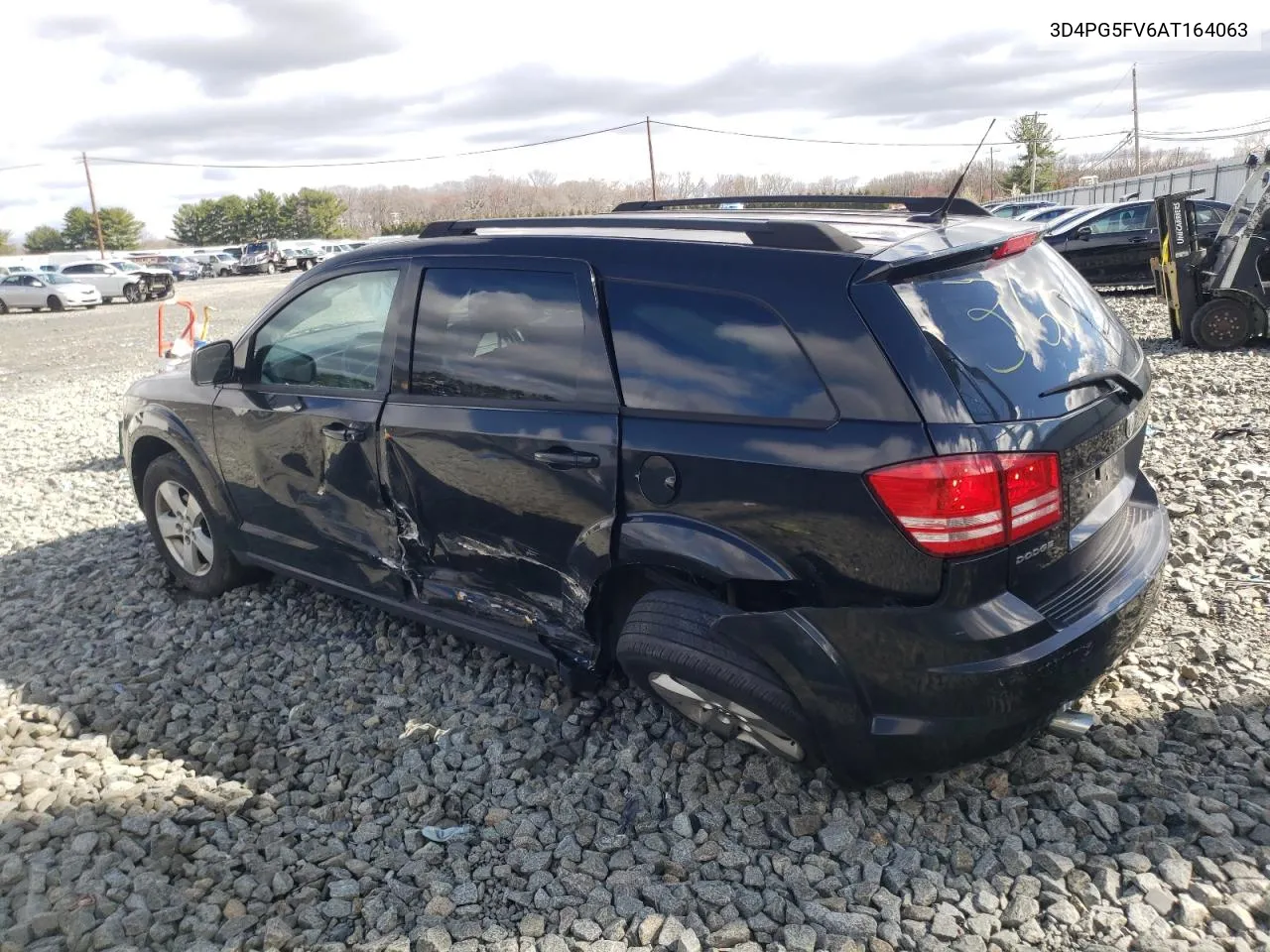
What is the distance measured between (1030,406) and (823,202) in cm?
172

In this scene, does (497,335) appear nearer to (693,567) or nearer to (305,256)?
(693,567)

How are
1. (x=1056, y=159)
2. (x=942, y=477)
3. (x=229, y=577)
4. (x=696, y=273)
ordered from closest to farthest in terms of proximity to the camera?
(x=942, y=477) → (x=696, y=273) → (x=229, y=577) → (x=1056, y=159)

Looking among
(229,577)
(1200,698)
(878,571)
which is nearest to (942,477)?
(878,571)

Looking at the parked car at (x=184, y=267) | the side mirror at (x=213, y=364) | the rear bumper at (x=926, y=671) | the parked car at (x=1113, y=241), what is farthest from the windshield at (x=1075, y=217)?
the parked car at (x=184, y=267)

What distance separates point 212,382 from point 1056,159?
334 ft

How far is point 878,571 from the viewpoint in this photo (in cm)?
262

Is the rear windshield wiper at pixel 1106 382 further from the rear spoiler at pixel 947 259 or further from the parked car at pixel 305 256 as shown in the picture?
the parked car at pixel 305 256

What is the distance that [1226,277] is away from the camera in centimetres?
1052

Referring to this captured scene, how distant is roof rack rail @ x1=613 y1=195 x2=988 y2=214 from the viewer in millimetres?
3629

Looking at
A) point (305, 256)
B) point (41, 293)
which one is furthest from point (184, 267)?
point (41, 293)

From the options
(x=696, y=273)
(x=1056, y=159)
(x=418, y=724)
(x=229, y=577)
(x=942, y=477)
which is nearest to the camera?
(x=942, y=477)

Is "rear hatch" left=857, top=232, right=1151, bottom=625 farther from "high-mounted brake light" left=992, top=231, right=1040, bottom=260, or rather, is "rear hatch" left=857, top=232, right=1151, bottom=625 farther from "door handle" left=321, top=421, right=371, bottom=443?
"door handle" left=321, top=421, right=371, bottom=443

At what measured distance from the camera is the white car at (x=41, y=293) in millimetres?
32562

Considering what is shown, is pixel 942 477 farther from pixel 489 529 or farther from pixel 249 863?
pixel 249 863
